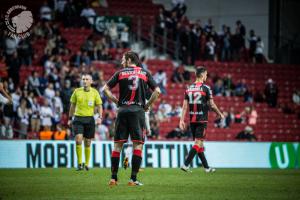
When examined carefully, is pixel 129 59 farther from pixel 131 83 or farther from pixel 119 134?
pixel 119 134

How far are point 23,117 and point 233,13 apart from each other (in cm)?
1650

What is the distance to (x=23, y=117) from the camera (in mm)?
27234

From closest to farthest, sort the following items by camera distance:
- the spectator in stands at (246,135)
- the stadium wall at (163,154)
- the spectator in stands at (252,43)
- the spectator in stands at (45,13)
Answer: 1. the stadium wall at (163,154)
2. the spectator in stands at (246,135)
3. the spectator in stands at (45,13)
4. the spectator in stands at (252,43)

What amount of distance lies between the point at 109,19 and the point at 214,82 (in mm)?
5460

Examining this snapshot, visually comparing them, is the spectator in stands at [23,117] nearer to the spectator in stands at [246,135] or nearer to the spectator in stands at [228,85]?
the spectator in stands at [246,135]

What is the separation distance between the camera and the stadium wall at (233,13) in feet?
130

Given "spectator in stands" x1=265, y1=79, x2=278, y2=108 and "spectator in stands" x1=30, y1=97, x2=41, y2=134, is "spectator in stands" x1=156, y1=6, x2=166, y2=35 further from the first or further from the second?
"spectator in stands" x1=30, y1=97, x2=41, y2=134

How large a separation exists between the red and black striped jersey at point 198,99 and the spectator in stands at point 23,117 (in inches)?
404

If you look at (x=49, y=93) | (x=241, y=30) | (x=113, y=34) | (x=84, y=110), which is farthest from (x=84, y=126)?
(x=241, y=30)

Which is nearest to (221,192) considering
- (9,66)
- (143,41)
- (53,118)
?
(53,118)

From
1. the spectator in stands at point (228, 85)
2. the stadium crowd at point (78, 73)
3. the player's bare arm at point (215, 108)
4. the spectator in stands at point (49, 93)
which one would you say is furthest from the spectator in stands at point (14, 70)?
the player's bare arm at point (215, 108)

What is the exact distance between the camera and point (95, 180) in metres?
15.6

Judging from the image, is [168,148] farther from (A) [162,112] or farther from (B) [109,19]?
(B) [109,19]

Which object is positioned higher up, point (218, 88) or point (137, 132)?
point (218, 88)
